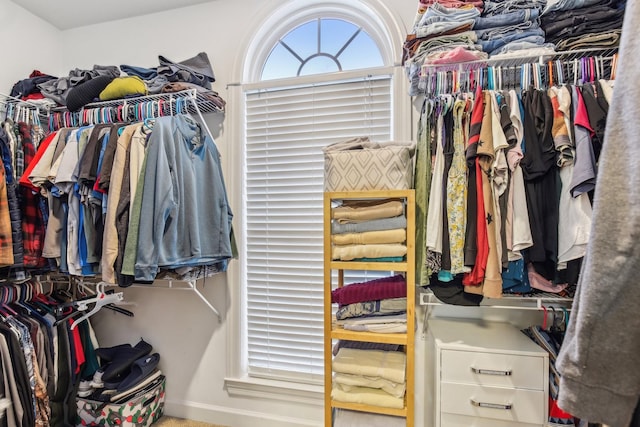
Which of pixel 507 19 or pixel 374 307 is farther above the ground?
pixel 507 19

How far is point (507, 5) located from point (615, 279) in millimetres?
1523

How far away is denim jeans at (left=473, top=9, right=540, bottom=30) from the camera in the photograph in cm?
134

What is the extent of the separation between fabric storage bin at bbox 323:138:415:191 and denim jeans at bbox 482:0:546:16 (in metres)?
0.72

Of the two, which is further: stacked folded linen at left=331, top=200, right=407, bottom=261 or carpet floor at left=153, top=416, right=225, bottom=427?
carpet floor at left=153, top=416, right=225, bottom=427

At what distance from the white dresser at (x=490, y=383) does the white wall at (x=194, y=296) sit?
87 cm

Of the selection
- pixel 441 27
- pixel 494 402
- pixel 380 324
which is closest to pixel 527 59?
pixel 441 27

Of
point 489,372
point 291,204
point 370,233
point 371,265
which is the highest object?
point 291,204

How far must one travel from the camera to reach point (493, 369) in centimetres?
121

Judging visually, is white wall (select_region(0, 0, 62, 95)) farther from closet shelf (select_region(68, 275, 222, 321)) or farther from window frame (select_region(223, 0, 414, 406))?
window frame (select_region(223, 0, 414, 406))

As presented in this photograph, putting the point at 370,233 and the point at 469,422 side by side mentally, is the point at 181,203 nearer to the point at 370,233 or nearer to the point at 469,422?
the point at 370,233

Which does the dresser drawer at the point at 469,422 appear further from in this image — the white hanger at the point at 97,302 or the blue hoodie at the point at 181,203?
the white hanger at the point at 97,302

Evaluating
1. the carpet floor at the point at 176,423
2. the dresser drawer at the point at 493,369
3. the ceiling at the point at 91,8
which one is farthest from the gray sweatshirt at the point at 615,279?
the ceiling at the point at 91,8

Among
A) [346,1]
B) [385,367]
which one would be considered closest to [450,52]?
[346,1]

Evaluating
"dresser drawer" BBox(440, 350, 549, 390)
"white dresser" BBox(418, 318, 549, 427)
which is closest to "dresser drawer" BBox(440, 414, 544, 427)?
"white dresser" BBox(418, 318, 549, 427)
